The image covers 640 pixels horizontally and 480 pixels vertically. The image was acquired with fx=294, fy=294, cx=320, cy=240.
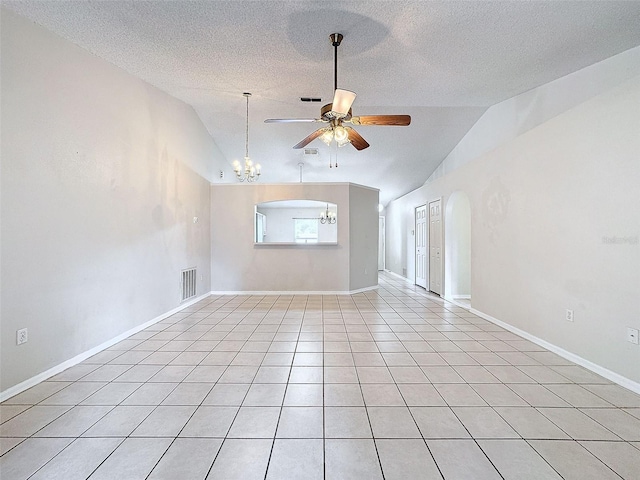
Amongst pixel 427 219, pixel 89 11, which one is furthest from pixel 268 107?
pixel 427 219

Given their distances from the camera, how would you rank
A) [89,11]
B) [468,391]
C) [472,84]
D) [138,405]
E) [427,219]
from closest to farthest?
[138,405] → [468,391] → [89,11] → [472,84] → [427,219]

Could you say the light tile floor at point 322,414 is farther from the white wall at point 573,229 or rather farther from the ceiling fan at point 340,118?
the ceiling fan at point 340,118

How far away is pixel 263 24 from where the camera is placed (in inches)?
104

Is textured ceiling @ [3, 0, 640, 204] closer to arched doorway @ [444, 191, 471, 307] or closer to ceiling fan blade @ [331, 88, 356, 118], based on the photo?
ceiling fan blade @ [331, 88, 356, 118]

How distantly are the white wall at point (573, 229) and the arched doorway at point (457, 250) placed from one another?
129 cm

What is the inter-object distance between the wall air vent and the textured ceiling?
288 cm

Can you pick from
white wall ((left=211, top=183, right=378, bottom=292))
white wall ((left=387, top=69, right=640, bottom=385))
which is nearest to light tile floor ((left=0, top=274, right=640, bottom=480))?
white wall ((left=387, top=69, right=640, bottom=385))

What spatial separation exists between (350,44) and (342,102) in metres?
0.82

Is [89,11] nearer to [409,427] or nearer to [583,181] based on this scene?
[409,427]

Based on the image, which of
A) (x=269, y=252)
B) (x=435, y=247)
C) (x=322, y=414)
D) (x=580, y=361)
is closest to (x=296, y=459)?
(x=322, y=414)

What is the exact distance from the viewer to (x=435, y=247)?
6293mm

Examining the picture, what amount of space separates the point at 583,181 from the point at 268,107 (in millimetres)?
4403

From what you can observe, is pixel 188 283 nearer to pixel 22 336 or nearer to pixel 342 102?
pixel 22 336

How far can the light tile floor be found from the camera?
1553 millimetres
